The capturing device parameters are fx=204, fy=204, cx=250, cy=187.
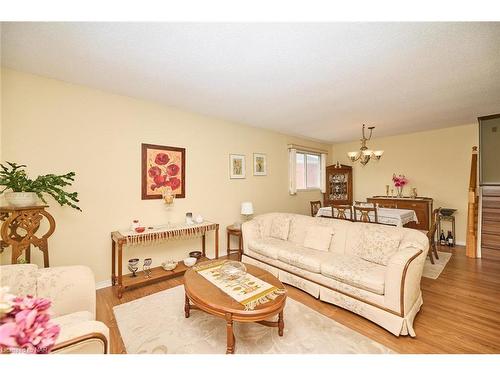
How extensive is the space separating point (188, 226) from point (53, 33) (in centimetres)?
241

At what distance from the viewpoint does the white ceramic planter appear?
1.84 metres

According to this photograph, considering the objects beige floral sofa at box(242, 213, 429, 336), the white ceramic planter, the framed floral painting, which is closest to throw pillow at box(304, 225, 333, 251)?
beige floral sofa at box(242, 213, 429, 336)

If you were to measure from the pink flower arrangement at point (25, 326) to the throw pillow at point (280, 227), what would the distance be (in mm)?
2954

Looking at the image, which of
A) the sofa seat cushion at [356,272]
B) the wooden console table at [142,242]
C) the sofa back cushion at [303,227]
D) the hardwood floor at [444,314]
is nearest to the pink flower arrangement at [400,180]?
the hardwood floor at [444,314]

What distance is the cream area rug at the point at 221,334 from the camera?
5.42ft

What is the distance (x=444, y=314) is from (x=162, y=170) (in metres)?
3.86

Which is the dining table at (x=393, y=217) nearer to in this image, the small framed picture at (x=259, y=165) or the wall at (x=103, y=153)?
the small framed picture at (x=259, y=165)

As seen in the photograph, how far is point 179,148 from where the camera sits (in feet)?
11.0

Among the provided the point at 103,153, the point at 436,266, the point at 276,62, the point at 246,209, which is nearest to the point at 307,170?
the point at 246,209

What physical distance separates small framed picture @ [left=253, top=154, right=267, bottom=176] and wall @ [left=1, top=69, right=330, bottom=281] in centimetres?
71

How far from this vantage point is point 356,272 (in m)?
2.13
